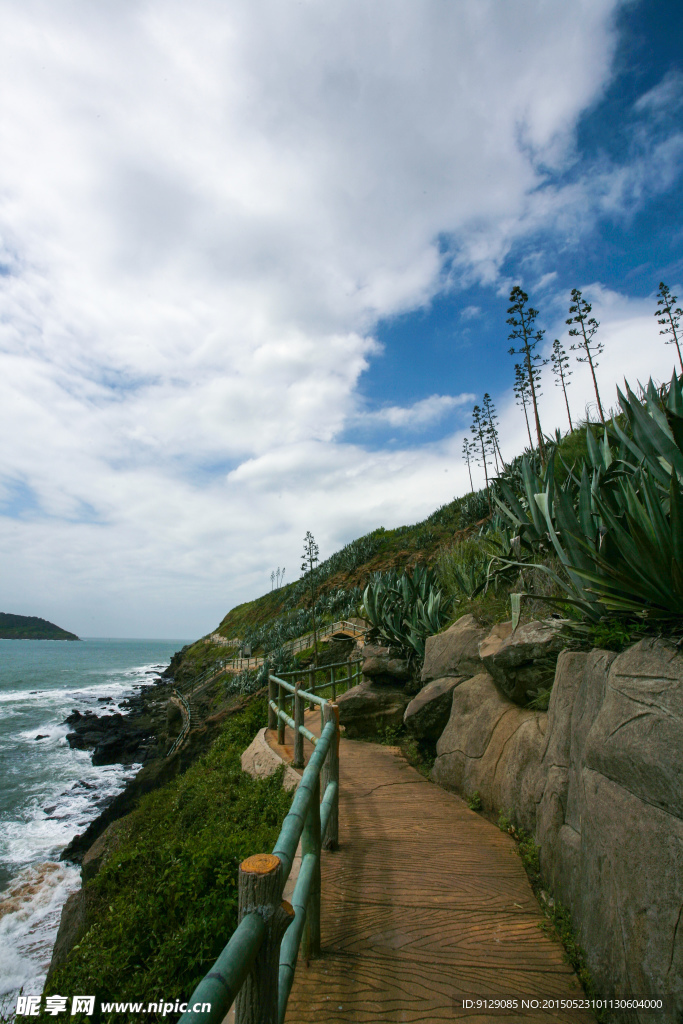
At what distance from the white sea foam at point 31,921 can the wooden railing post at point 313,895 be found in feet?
22.3

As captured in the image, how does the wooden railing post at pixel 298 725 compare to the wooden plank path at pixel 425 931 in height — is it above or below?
above

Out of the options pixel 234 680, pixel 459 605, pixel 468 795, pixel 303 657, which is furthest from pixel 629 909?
pixel 234 680

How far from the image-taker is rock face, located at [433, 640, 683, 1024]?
2156 millimetres

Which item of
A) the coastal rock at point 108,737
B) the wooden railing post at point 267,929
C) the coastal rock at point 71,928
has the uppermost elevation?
the wooden railing post at point 267,929

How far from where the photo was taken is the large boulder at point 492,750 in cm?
404

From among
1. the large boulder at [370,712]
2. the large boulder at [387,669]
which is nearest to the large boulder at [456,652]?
the large boulder at [370,712]

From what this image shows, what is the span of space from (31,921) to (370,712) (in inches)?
292

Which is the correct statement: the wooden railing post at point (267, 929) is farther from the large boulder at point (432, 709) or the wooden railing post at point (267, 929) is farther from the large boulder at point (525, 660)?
the large boulder at point (432, 709)

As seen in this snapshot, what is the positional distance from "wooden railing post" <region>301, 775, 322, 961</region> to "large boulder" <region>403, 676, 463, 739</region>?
3686 millimetres

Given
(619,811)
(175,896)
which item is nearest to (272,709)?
(175,896)

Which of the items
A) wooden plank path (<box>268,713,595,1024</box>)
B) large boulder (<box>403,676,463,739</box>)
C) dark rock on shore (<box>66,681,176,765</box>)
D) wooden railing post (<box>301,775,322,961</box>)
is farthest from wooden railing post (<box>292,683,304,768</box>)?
dark rock on shore (<box>66,681,176,765</box>)

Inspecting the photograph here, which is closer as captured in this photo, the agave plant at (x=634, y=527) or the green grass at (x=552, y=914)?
the green grass at (x=552, y=914)

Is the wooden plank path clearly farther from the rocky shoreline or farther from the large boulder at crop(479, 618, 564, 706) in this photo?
the rocky shoreline

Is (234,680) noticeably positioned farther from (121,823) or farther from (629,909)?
(629,909)
